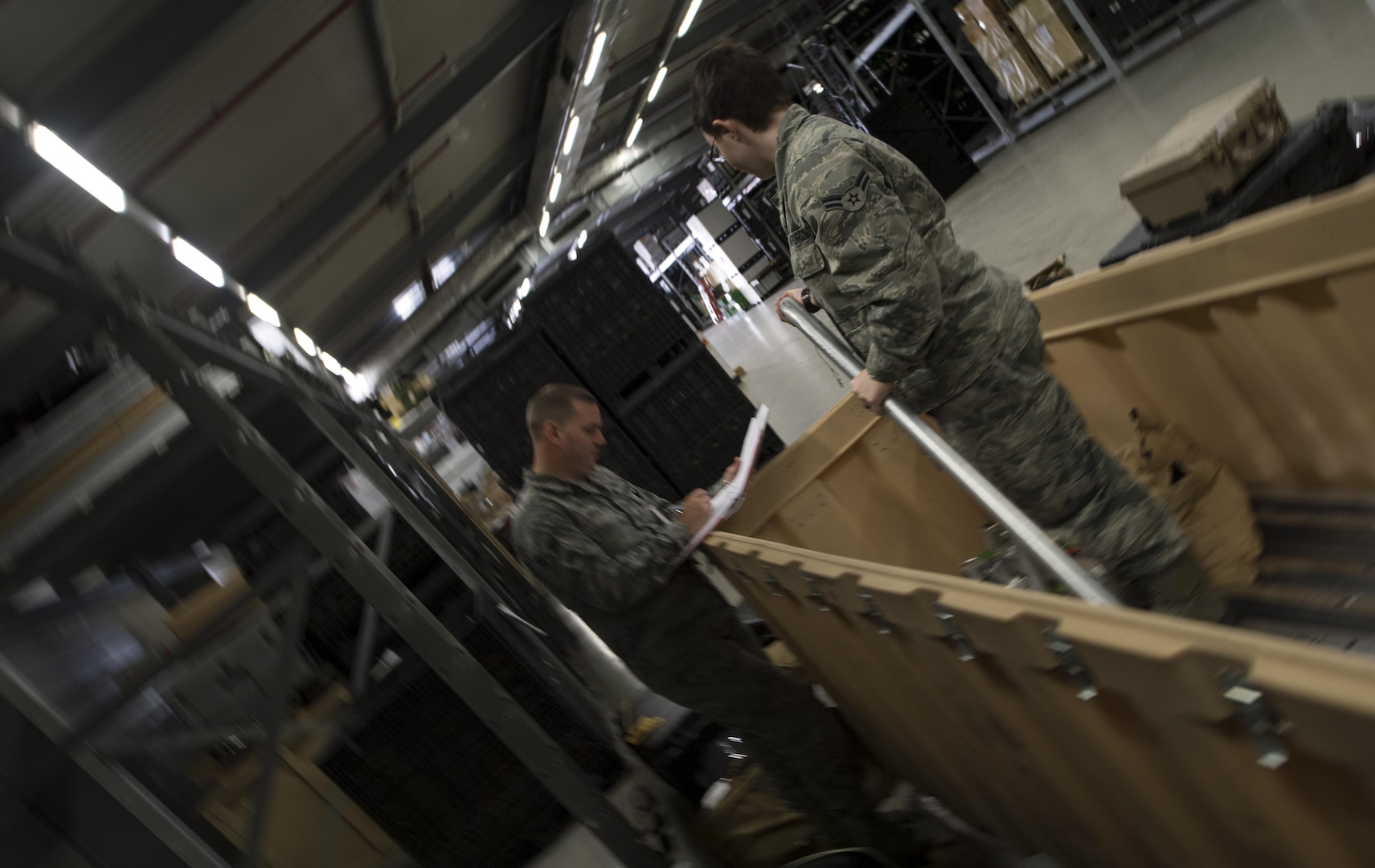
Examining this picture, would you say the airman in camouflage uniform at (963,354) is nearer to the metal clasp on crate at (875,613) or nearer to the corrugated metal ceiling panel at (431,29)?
the metal clasp on crate at (875,613)

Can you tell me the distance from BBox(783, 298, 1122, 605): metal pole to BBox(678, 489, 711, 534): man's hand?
686 millimetres

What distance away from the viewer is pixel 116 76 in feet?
12.8

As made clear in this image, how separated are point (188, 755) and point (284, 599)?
0.71 metres

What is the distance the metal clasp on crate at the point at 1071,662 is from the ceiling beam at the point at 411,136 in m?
6.93

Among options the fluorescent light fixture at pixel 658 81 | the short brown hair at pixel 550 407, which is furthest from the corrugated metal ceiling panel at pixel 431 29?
the fluorescent light fixture at pixel 658 81

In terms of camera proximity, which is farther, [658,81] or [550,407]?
[658,81]

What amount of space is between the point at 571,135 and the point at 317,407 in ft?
22.7

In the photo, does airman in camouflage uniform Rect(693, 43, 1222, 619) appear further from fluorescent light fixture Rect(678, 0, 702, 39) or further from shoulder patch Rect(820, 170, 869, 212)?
fluorescent light fixture Rect(678, 0, 702, 39)

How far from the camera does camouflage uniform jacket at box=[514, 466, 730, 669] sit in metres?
2.90

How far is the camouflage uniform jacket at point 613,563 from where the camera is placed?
290 centimetres

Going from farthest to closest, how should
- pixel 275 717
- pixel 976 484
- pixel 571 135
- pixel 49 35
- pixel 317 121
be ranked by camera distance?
pixel 571 135 < pixel 317 121 < pixel 49 35 < pixel 275 717 < pixel 976 484

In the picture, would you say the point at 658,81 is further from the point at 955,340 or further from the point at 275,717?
the point at 275,717

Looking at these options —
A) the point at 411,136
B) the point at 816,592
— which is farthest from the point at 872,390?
the point at 411,136

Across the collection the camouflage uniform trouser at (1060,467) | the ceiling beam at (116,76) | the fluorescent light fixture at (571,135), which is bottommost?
the camouflage uniform trouser at (1060,467)
